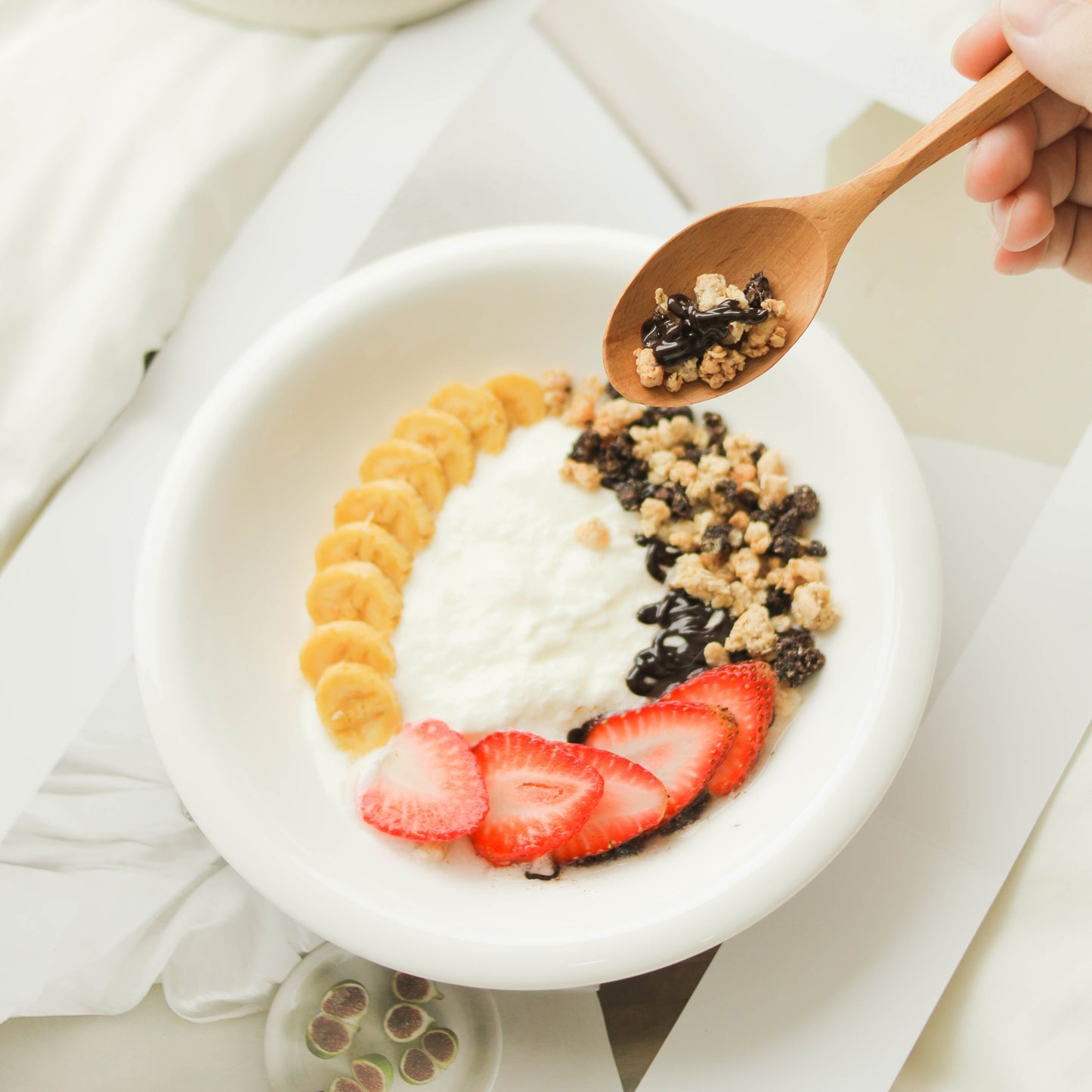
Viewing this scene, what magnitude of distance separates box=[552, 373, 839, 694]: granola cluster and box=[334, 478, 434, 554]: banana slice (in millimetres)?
197

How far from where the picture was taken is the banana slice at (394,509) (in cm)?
117

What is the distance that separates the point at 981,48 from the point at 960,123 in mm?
178

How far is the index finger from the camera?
3.16ft

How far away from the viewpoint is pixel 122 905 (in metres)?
1.16

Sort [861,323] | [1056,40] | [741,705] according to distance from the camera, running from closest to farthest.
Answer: [1056,40] < [741,705] < [861,323]

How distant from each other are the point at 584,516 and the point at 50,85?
1.02 m

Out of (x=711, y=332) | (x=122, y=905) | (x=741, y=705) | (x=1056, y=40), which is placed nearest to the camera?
(x=1056, y=40)

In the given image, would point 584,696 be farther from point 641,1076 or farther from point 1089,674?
point 1089,674

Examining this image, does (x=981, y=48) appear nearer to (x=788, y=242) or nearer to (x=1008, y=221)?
(x=1008, y=221)

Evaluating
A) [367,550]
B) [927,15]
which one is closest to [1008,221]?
[927,15]

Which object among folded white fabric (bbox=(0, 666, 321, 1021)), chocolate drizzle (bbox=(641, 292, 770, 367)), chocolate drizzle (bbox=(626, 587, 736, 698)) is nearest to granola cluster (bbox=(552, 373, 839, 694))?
chocolate drizzle (bbox=(626, 587, 736, 698))

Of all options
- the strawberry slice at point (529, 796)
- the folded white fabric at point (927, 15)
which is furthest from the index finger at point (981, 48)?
the strawberry slice at point (529, 796)

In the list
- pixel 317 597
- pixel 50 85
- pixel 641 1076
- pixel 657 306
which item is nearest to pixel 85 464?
pixel 317 597

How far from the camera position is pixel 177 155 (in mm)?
1330
